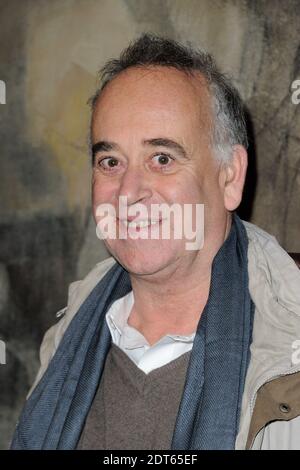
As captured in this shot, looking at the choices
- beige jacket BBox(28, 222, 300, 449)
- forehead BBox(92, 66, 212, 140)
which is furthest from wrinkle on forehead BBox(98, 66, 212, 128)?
beige jacket BBox(28, 222, 300, 449)

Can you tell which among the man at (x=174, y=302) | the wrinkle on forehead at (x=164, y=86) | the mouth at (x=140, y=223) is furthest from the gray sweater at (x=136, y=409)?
the wrinkle on forehead at (x=164, y=86)

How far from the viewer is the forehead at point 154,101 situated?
1392 mm

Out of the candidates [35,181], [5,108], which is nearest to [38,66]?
[5,108]

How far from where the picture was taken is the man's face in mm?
1380

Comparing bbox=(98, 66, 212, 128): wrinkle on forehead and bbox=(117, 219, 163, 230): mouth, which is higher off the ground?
bbox=(98, 66, 212, 128): wrinkle on forehead

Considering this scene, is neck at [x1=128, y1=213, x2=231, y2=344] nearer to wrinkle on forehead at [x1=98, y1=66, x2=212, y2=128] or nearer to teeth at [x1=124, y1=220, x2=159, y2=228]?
teeth at [x1=124, y1=220, x2=159, y2=228]

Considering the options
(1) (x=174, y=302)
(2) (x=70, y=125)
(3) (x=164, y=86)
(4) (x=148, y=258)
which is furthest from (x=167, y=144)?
(2) (x=70, y=125)

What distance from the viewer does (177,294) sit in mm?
1471

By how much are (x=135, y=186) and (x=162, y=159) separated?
0.09 m

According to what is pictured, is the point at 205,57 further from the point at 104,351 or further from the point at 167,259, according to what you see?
the point at 104,351

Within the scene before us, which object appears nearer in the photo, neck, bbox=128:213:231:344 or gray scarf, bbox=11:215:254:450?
gray scarf, bbox=11:215:254:450

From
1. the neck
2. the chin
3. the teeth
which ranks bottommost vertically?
the neck

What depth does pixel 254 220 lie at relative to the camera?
6.73 feet

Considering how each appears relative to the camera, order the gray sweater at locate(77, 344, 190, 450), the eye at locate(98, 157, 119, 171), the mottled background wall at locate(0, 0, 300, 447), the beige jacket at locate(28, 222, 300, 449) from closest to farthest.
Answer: the beige jacket at locate(28, 222, 300, 449), the gray sweater at locate(77, 344, 190, 450), the eye at locate(98, 157, 119, 171), the mottled background wall at locate(0, 0, 300, 447)
